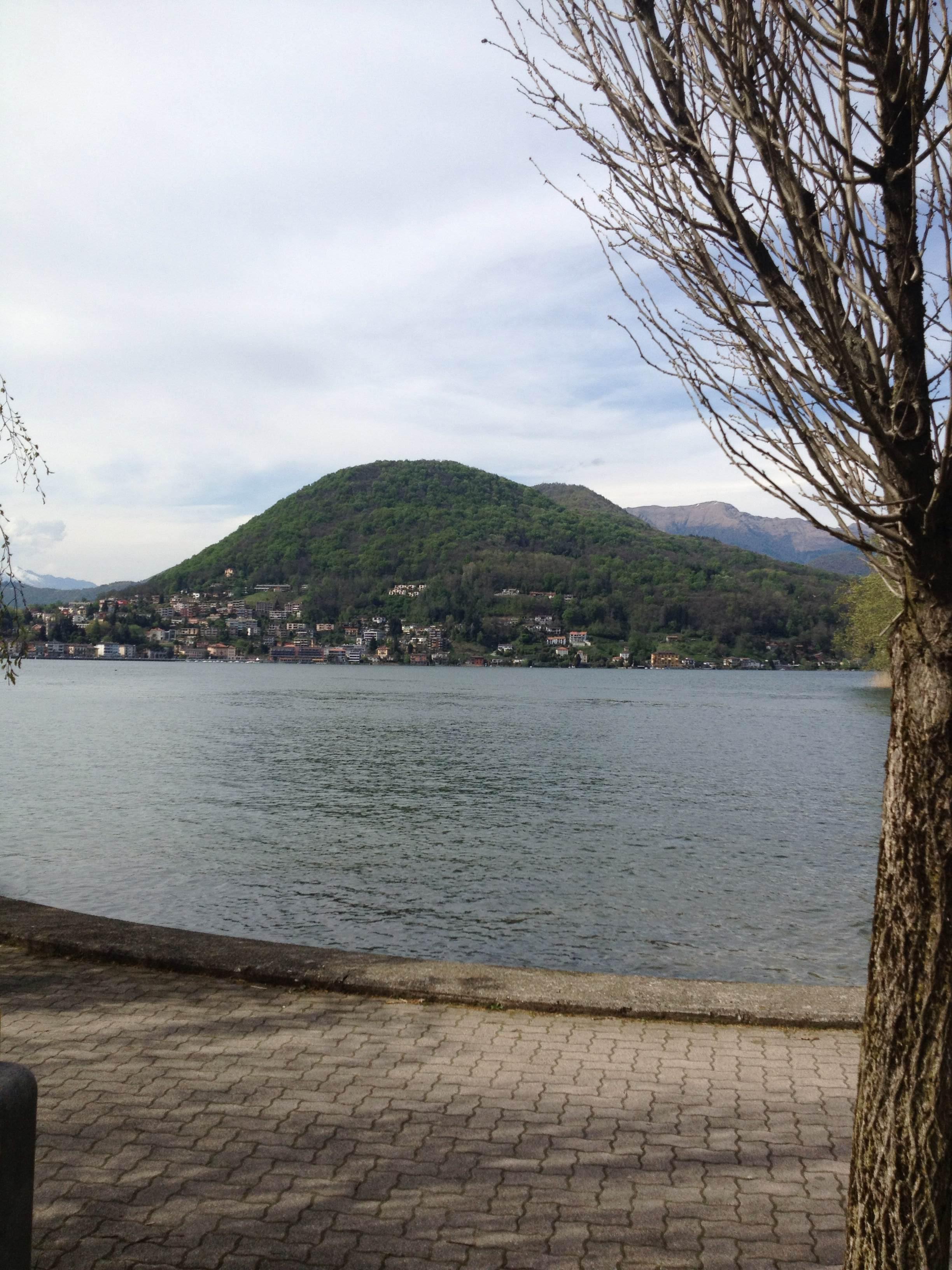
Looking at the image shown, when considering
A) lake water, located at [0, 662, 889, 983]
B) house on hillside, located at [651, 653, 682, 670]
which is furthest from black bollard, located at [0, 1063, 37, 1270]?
house on hillside, located at [651, 653, 682, 670]

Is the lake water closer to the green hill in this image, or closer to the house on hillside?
the house on hillside

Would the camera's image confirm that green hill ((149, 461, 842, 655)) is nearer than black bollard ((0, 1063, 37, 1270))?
No

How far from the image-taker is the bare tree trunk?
2.70 meters

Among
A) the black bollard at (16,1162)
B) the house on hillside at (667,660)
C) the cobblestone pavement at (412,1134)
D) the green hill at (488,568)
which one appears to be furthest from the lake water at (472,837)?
the green hill at (488,568)

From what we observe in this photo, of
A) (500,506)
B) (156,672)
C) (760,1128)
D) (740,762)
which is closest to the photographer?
(760,1128)

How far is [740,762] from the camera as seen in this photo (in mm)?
36188

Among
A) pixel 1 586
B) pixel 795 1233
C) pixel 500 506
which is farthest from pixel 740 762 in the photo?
pixel 500 506

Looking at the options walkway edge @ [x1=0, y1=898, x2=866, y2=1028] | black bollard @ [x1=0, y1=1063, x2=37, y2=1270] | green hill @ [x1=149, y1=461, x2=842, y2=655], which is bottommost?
walkway edge @ [x1=0, y1=898, x2=866, y2=1028]

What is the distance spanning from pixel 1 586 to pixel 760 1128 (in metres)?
6.29

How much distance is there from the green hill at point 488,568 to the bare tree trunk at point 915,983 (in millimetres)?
140960

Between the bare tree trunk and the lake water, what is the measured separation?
850 cm

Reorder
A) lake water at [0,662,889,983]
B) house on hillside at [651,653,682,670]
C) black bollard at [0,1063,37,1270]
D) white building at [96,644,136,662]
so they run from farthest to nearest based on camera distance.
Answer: white building at [96,644,136,662] → house on hillside at [651,653,682,670] → lake water at [0,662,889,983] → black bollard at [0,1063,37,1270]

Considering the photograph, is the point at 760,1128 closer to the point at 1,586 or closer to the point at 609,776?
the point at 1,586

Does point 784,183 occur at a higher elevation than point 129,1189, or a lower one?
higher
